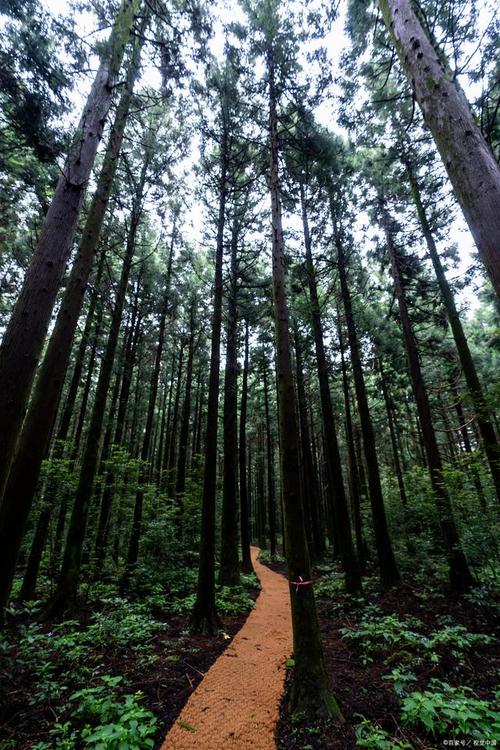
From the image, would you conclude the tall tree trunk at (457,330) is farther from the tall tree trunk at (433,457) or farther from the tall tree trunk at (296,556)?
the tall tree trunk at (296,556)

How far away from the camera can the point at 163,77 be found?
6.62 m

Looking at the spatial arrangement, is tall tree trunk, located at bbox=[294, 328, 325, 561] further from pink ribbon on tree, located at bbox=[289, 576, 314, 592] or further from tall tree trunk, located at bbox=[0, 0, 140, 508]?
tall tree trunk, located at bbox=[0, 0, 140, 508]

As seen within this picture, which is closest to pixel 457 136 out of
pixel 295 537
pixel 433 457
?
pixel 295 537

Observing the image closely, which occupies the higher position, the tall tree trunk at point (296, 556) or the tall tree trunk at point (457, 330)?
the tall tree trunk at point (457, 330)

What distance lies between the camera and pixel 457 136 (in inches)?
117

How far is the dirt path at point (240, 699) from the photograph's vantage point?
11.8ft

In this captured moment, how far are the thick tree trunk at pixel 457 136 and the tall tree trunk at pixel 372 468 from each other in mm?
6981

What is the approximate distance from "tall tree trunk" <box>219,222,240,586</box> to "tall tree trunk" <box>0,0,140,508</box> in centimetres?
640

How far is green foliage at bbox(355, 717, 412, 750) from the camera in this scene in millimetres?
3260

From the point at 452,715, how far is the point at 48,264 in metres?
6.50

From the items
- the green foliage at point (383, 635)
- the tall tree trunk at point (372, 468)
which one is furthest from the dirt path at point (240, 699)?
the tall tree trunk at point (372, 468)

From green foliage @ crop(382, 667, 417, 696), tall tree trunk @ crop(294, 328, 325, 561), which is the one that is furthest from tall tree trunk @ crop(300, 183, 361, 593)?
green foliage @ crop(382, 667, 417, 696)

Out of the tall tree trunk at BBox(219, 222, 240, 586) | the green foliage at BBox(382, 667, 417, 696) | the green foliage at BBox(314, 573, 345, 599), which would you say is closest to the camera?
the green foliage at BBox(382, 667, 417, 696)

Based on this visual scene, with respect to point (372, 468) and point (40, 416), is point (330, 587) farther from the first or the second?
point (40, 416)
